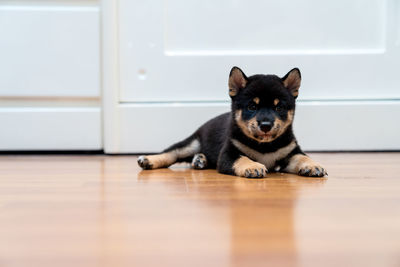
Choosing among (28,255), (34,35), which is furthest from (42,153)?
(28,255)

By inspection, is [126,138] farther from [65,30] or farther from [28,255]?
[28,255]

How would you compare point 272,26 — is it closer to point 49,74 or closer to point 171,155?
point 171,155

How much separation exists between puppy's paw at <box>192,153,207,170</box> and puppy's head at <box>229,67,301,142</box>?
32 cm

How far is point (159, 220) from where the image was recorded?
1.07 m

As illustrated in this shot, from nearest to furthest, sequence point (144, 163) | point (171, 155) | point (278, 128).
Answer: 1. point (278, 128)
2. point (144, 163)
3. point (171, 155)

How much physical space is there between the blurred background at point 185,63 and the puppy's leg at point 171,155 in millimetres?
394

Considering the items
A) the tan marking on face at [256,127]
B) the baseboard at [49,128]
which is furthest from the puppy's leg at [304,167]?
the baseboard at [49,128]

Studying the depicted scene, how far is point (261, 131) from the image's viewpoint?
182 centimetres

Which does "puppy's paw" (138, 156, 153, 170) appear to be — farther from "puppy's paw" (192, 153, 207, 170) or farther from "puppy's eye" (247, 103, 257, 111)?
"puppy's eye" (247, 103, 257, 111)

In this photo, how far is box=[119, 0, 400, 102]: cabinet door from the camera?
104 inches

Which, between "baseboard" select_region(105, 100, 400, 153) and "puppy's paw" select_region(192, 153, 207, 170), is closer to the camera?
"puppy's paw" select_region(192, 153, 207, 170)

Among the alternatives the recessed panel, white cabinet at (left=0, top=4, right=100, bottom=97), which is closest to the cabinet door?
the recessed panel

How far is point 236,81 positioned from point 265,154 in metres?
0.36

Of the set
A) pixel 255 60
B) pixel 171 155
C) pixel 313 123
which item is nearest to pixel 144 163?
pixel 171 155
